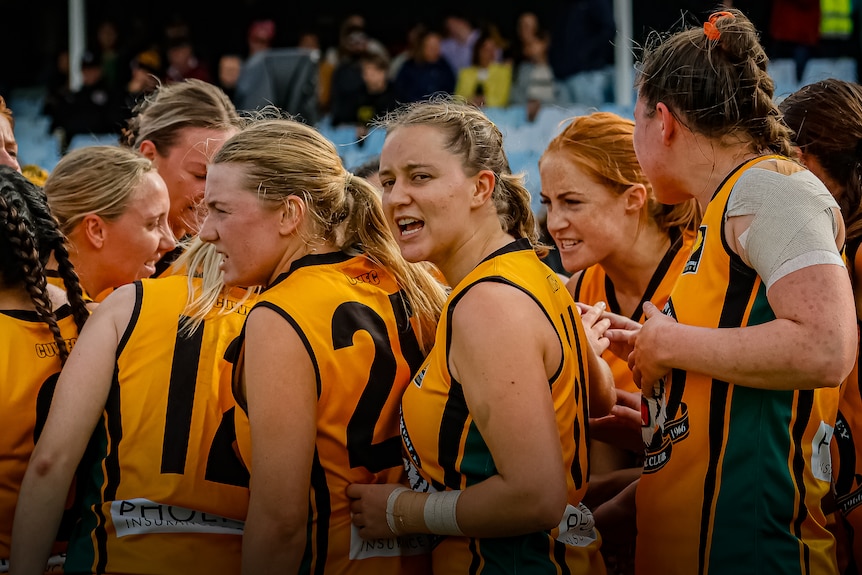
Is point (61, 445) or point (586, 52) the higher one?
point (61, 445)

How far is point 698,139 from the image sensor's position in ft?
7.97

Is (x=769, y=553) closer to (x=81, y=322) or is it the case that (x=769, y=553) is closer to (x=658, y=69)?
(x=658, y=69)

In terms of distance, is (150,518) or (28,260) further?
(28,260)

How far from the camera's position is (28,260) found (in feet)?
8.94

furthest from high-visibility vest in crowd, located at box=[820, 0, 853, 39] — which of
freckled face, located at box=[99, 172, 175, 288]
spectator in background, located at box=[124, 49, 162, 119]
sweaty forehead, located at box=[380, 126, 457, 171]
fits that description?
sweaty forehead, located at box=[380, 126, 457, 171]

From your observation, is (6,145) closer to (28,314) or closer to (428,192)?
(28,314)

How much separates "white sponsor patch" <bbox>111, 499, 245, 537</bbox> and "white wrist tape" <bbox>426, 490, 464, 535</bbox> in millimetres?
641

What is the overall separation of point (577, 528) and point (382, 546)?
20.7 inches

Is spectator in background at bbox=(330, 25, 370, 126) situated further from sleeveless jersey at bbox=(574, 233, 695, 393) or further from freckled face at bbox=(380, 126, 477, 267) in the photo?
freckled face at bbox=(380, 126, 477, 267)

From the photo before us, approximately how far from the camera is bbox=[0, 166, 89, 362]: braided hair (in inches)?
107

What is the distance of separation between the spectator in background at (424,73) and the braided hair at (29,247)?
9.84m

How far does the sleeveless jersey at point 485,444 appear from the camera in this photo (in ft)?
7.59

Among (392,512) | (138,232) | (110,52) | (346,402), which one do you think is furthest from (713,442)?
(110,52)

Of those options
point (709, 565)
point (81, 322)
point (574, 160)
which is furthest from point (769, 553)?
point (81, 322)
